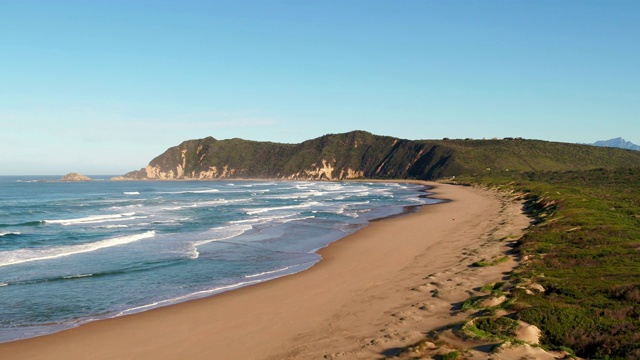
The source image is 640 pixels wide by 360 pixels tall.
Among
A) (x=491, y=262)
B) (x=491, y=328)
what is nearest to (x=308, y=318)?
(x=491, y=328)

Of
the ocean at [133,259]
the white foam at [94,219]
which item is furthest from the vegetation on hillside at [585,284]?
the white foam at [94,219]

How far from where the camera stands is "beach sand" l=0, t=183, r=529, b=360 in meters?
12.1

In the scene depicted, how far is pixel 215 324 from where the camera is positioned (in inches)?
570

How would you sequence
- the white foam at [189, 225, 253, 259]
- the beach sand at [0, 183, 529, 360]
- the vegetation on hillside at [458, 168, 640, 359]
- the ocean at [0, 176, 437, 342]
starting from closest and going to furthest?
1. the vegetation on hillside at [458, 168, 640, 359]
2. the beach sand at [0, 183, 529, 360]
3. the ocean at [0, 176, 437, 342]
4. the white foam at [189, 225, 253, 259]

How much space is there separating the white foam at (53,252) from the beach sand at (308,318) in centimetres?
1446

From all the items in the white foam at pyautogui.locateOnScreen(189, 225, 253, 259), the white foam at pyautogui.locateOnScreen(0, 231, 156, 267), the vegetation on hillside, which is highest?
the vegetation on hillside

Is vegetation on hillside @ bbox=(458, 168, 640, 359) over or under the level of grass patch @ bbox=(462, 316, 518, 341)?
over

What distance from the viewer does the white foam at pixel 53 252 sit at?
26.1 meters

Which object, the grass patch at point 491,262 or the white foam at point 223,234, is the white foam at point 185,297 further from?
the grass patch at point 491,262

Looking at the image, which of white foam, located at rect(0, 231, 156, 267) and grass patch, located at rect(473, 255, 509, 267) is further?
white foam, located at rect(0, 231, 156, 267)

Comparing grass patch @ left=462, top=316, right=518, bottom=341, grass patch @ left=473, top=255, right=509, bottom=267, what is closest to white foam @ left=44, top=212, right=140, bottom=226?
grass patch @ left=473, top=255, right=509, bottom=267

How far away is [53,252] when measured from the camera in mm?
28281

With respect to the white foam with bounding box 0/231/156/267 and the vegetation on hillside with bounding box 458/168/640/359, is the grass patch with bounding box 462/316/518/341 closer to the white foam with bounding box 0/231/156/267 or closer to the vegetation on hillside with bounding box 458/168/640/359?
the vegetation on hillside with bounding box 458/168/640/359

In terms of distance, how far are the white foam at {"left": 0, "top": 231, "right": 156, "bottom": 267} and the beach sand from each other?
47.4 ft
